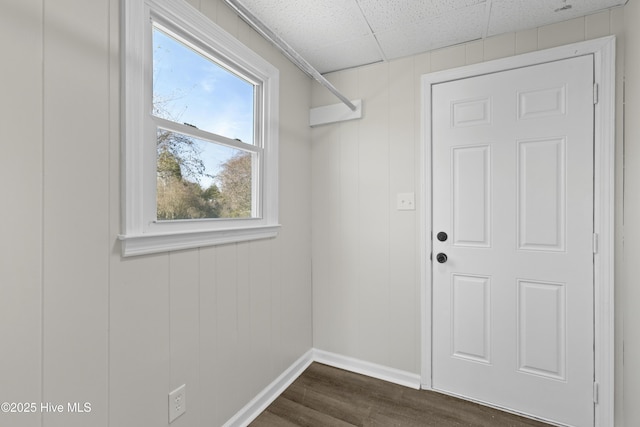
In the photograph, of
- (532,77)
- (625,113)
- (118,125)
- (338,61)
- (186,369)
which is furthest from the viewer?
(338,61)

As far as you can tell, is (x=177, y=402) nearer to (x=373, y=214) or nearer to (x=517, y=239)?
(x=373, y=214)

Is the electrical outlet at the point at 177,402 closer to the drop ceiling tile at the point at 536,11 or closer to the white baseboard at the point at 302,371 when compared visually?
the white baseboard at the point at 302,371

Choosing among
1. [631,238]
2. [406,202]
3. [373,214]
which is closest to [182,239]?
[373,214]

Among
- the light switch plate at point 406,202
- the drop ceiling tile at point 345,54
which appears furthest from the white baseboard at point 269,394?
the drop ceiling tile at point 345,54

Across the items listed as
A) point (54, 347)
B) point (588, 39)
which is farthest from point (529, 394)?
point (54, 347)

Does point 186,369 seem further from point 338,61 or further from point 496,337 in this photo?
point 338,61

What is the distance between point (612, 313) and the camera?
158 centimetres

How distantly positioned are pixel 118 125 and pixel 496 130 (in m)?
1.99

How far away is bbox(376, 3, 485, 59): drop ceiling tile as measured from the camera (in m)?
1.66

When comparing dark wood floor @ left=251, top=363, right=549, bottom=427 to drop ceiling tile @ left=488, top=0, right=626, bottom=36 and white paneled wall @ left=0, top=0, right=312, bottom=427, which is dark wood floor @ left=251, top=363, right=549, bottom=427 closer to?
white paneled wall @ left=0, top=0, right=312, bottom=427

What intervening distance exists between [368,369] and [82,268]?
6.39 ft

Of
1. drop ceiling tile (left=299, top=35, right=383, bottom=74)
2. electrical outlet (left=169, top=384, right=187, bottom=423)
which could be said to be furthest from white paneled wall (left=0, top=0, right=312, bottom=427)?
drop ceiling tile (left=299, top=35, right=383, bottom=74)

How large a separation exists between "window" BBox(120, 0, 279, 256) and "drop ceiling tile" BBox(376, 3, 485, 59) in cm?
81

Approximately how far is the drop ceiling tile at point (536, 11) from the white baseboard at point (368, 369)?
2301 millimetres
